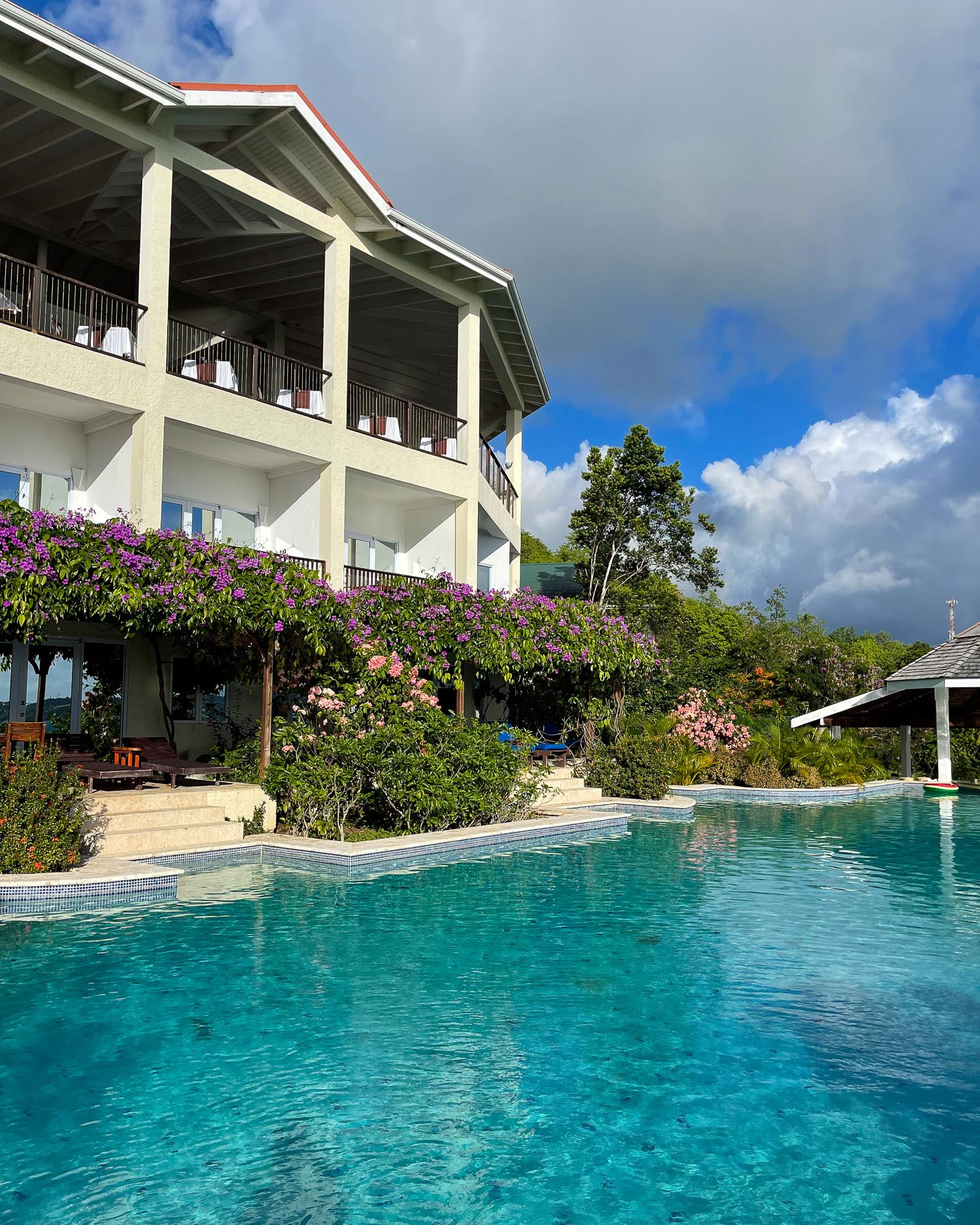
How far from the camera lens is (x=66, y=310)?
16.1 metres

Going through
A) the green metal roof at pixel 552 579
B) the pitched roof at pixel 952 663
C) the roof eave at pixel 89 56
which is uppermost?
the roof eave at pixel 89 56

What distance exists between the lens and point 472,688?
20078mm

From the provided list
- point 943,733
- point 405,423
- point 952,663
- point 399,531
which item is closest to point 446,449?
point 405,423

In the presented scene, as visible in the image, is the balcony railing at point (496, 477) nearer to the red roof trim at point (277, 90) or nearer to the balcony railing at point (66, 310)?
the red roof trim at point (277, 90)

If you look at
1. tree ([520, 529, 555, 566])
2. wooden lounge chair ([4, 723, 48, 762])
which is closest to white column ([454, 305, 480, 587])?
wooden lounge chair ([4, 723, 48, 762])

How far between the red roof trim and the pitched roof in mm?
Result: 15219

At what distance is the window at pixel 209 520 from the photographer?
17359 mm

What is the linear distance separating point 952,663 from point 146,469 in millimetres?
17363

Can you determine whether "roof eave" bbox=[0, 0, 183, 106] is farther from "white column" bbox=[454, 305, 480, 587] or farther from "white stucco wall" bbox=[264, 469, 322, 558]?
"white column" bbox=[454, 305, 480, 587]

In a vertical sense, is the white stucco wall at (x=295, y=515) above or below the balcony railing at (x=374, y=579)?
above

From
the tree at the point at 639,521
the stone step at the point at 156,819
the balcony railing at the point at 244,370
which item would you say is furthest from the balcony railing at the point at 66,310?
the tree at the point at 639,521

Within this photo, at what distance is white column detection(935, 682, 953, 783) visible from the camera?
20.9m

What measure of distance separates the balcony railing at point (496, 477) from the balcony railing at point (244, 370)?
4.40 metres

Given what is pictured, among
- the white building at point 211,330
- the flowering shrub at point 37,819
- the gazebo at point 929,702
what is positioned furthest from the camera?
the gazebo at point 929,702
